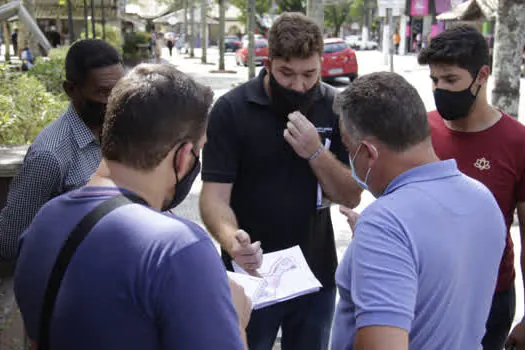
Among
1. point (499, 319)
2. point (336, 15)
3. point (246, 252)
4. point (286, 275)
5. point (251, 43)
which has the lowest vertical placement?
point (499, 319)

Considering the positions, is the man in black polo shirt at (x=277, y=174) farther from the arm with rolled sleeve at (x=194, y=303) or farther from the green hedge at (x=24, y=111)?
the green hedge at (x=24, y=111)

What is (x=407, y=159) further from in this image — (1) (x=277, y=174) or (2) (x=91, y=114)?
(2) (x=91, y=114)

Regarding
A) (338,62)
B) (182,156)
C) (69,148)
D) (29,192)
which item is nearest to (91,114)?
(69,148)

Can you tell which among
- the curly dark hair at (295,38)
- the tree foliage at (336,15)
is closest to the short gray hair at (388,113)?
the curly dark hair at (295,38)

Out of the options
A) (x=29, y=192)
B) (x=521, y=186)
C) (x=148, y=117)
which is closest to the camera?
(x=148, y=117)

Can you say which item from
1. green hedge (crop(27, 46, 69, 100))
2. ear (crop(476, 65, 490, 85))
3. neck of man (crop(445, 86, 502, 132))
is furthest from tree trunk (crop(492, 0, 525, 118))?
green hedge (crop(27, 46, 69, 100))

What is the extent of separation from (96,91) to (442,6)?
4727 centimetres

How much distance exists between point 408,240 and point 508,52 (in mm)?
5553

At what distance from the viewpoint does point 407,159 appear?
184 centimetres

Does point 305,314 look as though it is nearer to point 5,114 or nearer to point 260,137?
point 260,137

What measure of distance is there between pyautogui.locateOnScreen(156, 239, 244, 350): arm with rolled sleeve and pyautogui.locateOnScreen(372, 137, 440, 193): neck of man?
72cm

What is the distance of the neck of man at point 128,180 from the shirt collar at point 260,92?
4.68 feet

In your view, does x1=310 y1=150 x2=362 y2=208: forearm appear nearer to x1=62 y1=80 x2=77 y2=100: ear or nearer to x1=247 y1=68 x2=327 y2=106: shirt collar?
x1=247 y1=68 x2=327 y2=106: shirt collar

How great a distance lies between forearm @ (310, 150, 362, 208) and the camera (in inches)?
108
